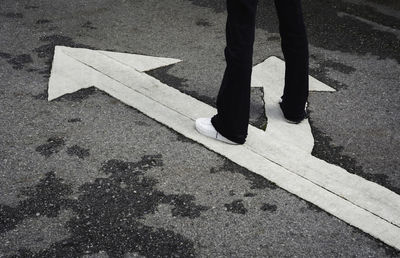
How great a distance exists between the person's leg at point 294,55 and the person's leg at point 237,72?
33 cm

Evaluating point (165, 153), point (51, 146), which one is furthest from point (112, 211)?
point (51, 146)

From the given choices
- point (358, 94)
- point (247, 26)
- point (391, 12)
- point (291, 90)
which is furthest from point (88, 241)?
point (391, 12)

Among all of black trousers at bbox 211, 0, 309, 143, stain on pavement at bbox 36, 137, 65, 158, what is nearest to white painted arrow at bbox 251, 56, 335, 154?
black trousers at bbox 211, 0, 309, 143

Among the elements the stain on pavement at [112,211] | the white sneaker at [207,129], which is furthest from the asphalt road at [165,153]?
the white sneaker at [207,129]

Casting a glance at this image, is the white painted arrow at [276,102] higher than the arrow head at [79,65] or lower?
higher

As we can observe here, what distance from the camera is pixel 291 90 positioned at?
3482 mm

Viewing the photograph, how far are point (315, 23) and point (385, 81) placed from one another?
1251mm

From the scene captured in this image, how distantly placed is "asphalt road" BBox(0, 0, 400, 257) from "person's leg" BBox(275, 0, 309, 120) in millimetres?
216

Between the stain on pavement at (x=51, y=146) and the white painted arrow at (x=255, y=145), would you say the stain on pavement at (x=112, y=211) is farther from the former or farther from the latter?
the white painted arrow at (x=255, y=145)

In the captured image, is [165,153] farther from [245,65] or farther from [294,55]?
[294,55]

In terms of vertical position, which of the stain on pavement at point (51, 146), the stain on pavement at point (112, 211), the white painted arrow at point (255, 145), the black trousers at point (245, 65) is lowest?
the stain on pavement at point (51, 146)

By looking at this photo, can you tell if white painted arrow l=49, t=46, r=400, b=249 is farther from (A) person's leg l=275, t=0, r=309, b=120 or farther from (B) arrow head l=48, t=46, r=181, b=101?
(A) person's leg l=275, t=0, r=309, b=120

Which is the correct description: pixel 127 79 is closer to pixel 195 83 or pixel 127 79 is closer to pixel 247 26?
pixel 195 83

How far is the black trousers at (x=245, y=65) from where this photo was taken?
3.00m
